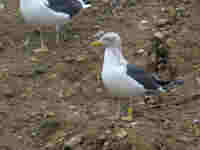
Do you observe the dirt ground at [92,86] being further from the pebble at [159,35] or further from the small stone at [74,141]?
the pebble at [159,35]

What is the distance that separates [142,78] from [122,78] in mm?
343

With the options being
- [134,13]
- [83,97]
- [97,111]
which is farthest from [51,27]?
[97,111]

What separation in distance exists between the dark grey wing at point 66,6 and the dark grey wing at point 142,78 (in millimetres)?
2547

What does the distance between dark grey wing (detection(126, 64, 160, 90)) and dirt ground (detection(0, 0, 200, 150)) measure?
44cm

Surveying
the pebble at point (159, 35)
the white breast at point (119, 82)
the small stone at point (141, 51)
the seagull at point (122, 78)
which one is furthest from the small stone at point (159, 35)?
the white breast at point (119, 82)

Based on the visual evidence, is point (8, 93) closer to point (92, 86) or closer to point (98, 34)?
point (92, 86)

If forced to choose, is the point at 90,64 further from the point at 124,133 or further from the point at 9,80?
the point at 124,133

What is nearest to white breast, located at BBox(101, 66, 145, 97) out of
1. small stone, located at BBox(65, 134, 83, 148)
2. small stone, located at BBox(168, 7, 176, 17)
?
small stone, located at BBox(65, 134, 83, 148)

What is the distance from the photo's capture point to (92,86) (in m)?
6.64

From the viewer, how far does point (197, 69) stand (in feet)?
21.9

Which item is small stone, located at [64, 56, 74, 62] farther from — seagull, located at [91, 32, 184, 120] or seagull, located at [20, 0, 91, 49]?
seagull, located at [91, 32, 184, 120]

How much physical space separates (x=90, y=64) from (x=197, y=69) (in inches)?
73.0

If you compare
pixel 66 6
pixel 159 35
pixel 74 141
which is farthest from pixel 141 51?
pixel 74 141

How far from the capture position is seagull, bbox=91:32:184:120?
5297 millimetres
